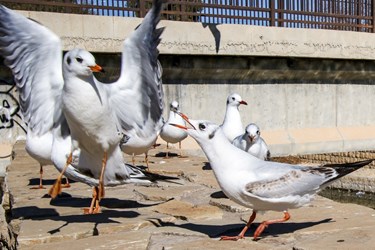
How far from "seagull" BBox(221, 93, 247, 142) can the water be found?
1.92 m

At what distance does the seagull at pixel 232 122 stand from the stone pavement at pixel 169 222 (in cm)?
72

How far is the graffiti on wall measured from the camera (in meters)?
10.1

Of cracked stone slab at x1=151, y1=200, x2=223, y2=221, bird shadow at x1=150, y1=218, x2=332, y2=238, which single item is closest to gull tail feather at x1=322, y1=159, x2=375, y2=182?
bird shadow at x1=150, y1=218, x2=332, y2=238

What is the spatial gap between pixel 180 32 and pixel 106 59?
1.36 m

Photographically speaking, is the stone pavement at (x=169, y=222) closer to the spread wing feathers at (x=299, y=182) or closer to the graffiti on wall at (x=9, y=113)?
the spread wing feathers at (x=299, y=182)

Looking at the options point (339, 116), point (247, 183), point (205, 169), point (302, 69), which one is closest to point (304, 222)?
point (247, 183)

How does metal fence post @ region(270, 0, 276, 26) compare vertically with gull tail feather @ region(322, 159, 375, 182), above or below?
above

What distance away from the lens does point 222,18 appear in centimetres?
1193

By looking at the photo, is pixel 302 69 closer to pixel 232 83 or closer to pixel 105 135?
pixel 232 83

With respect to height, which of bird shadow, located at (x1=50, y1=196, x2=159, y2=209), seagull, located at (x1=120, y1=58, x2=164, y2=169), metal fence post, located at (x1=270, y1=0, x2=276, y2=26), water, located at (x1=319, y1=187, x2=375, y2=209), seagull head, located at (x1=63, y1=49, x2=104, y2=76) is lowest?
water, located at (x1=319, y1=187, x2=375, y2=209)

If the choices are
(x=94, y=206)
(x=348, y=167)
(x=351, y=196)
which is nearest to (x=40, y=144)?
(x=94, y=206)

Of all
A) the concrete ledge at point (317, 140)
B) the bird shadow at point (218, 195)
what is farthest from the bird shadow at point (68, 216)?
the concrete ledge at point (317, 140)

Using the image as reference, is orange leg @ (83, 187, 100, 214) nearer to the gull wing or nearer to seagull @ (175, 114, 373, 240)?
seagull @ (175, 114, 373, 240)

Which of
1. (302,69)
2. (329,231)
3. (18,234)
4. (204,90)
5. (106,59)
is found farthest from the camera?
(302,69)
